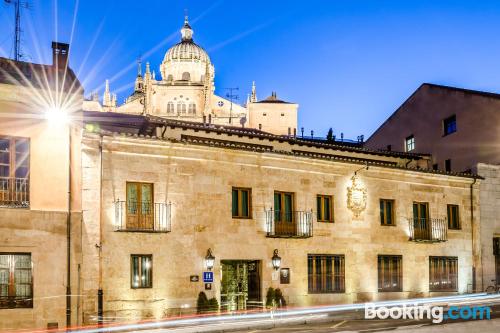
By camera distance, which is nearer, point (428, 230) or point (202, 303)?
point (202, 303)

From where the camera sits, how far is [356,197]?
103 feet

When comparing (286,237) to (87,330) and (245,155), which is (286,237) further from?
(87,330)

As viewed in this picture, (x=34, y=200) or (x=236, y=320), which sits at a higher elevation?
(x=34, y=200)

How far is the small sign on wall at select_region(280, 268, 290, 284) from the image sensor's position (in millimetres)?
28672

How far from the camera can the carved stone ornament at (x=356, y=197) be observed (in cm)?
3133

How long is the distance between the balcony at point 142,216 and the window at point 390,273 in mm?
11902

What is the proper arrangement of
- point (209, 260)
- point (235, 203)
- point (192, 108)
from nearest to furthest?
point (209, 260)
point (235, 203)
point (192, 108)

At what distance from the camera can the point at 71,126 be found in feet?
79.6

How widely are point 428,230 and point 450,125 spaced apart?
11827 millimetres

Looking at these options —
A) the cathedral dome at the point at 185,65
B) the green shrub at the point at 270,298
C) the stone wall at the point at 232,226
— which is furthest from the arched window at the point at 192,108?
the green shrub at the point at 270,298

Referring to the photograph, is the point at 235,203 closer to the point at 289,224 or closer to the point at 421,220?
the point at 289,224

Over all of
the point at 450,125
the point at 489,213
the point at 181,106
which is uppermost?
the point at 181,106

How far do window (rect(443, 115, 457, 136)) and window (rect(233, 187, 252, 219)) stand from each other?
64.9ft

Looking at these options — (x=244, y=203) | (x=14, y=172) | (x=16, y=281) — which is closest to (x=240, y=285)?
(x=244, y=203)
